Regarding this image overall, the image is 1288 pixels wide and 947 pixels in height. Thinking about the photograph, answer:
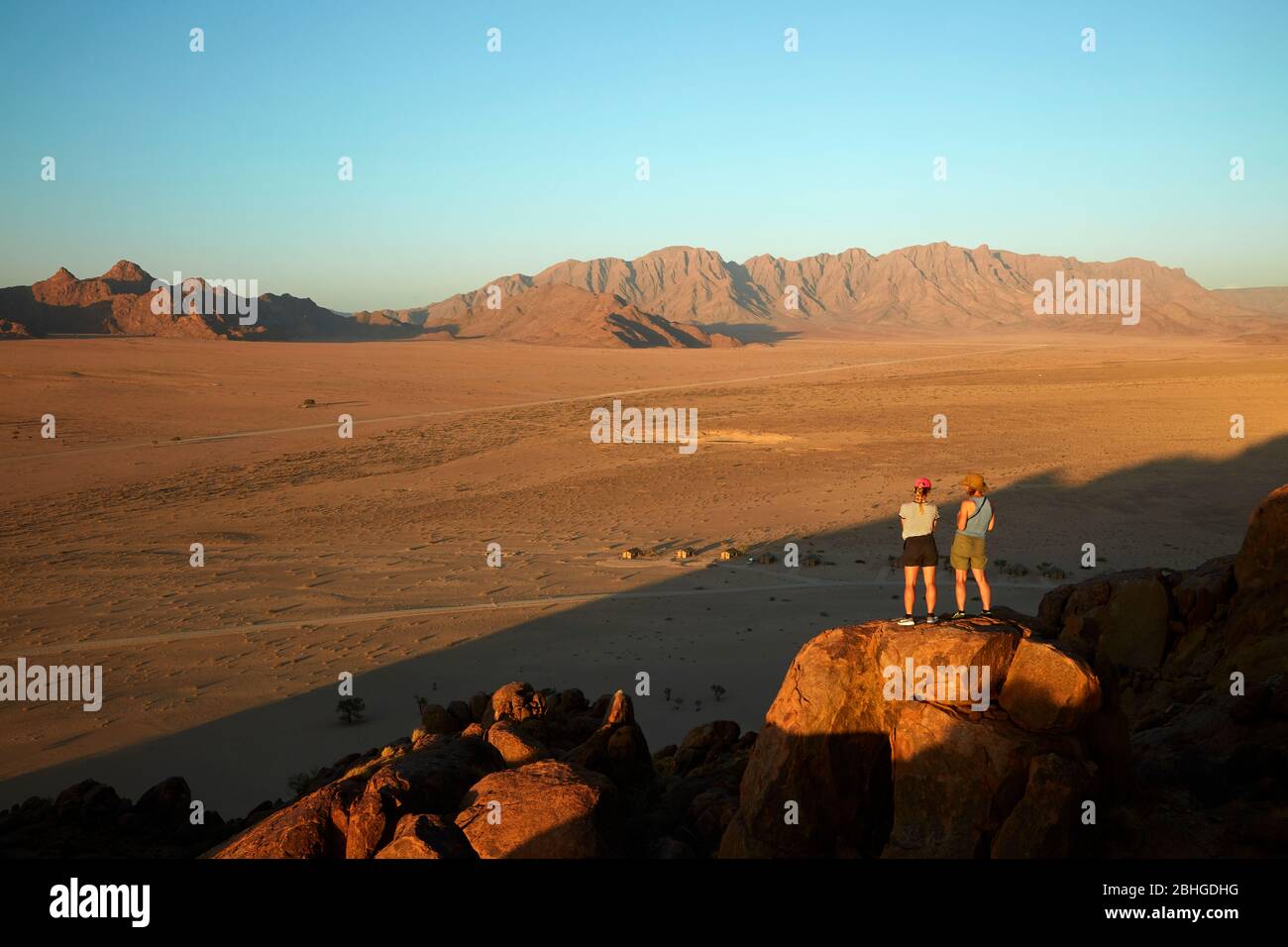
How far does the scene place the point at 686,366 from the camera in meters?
67.4

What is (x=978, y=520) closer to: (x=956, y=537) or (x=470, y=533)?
(x=956, y=537)

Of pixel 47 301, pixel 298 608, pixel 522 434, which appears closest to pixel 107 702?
pixel 298 608

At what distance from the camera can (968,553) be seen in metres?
6.75

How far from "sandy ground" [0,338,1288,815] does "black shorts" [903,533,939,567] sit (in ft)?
13.9

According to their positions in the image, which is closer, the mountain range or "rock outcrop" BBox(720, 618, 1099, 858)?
"rock outcrop" BBox(720, 618, 1099, 858)

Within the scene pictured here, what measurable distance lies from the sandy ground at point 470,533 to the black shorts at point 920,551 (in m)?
4.24

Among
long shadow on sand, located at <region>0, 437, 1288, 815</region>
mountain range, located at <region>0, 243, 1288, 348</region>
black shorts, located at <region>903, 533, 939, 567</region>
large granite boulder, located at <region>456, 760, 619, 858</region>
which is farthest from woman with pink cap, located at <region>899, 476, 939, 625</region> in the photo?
mountain range, located at <region>0, 243, 1288, 348</region>

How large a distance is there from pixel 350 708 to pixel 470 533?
32.5 feet

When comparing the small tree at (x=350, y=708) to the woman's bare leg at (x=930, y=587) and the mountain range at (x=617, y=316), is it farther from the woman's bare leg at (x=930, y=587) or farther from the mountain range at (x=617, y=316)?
the mountain range at (x=617, y=316)
